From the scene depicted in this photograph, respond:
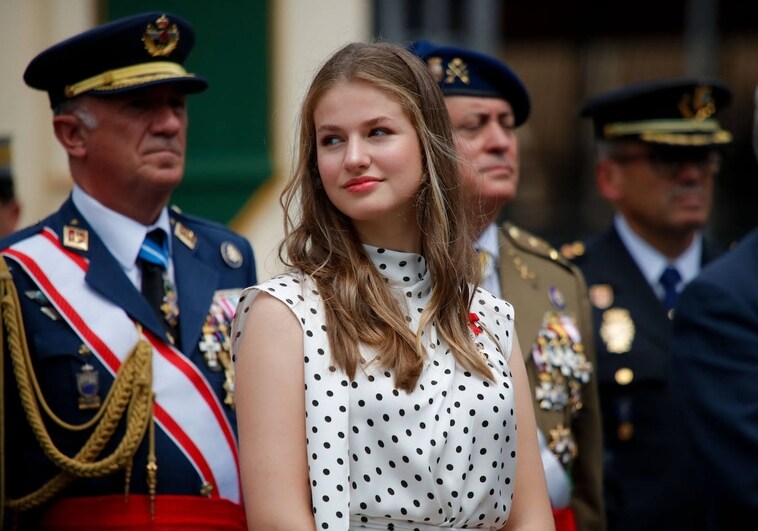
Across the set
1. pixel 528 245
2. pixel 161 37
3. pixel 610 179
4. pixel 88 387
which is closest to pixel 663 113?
pixel 610 179

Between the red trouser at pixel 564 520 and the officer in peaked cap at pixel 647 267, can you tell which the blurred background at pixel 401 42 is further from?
the red trouser at pixel 564 520

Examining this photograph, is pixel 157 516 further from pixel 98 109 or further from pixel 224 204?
pixel 224 204

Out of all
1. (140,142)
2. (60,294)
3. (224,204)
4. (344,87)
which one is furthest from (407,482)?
(224,204)

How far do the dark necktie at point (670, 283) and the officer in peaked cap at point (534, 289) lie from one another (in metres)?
0.79

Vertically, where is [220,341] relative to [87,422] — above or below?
above

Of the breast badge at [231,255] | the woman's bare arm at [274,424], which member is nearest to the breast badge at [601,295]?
the breast badge at [231,255]

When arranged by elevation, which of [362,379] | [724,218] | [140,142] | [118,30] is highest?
[118,30]

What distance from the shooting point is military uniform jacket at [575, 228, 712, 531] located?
452 centimetres

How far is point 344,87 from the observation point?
268 cm

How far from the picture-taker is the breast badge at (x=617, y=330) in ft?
15.3

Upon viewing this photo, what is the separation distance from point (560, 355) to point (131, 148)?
52.9 inches

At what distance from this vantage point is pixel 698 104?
5320 mm

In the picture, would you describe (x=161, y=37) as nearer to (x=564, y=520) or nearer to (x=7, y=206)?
(x=7, y=206)

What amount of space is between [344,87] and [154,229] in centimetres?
121
